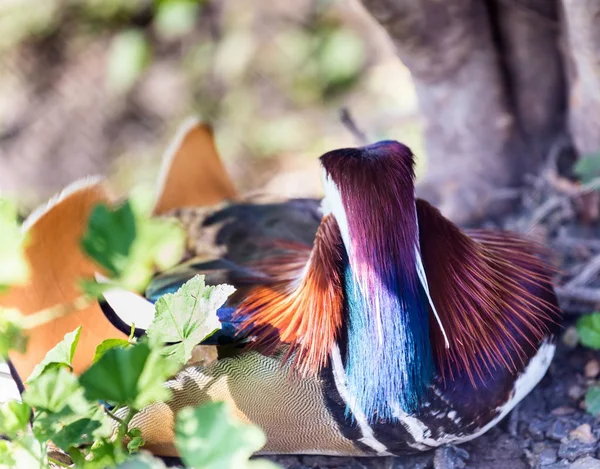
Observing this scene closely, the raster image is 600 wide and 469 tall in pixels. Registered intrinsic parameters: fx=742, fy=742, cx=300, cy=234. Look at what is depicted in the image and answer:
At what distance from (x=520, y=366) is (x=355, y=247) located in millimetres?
349

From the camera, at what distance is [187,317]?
1.08 m

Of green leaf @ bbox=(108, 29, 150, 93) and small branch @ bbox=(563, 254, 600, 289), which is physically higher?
green leaf @ bbox=(108, 29, 150, 93)

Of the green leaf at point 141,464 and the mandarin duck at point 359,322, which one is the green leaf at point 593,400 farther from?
the green leaf at point 141,464

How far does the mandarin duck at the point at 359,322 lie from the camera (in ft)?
3.62

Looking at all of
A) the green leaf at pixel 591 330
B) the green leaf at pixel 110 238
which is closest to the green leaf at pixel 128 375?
the green leaf at pixel 110 238

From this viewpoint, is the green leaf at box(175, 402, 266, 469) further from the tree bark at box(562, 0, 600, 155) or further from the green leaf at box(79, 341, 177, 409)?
the tree bark at box(562, 0, 600, 155)

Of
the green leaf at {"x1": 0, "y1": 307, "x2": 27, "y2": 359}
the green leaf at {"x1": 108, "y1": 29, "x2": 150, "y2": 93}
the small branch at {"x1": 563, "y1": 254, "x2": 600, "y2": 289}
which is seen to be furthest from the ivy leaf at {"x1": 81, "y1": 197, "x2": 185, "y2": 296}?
the green leaf at {"x1": 108, "y1": 29, "x2": 150, "y2": 93}

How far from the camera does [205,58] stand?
2857 millimetres

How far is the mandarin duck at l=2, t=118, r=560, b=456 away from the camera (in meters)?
1.10

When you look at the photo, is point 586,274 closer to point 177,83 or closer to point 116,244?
point 116,244

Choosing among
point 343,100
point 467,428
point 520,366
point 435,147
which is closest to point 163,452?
point 467,428

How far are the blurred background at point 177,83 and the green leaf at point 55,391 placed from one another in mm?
1597

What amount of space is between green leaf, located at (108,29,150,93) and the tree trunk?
1341 millimetres

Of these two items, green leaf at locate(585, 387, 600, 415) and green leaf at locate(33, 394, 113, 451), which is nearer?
green leaf at locate(33, 394, 113, 451)
